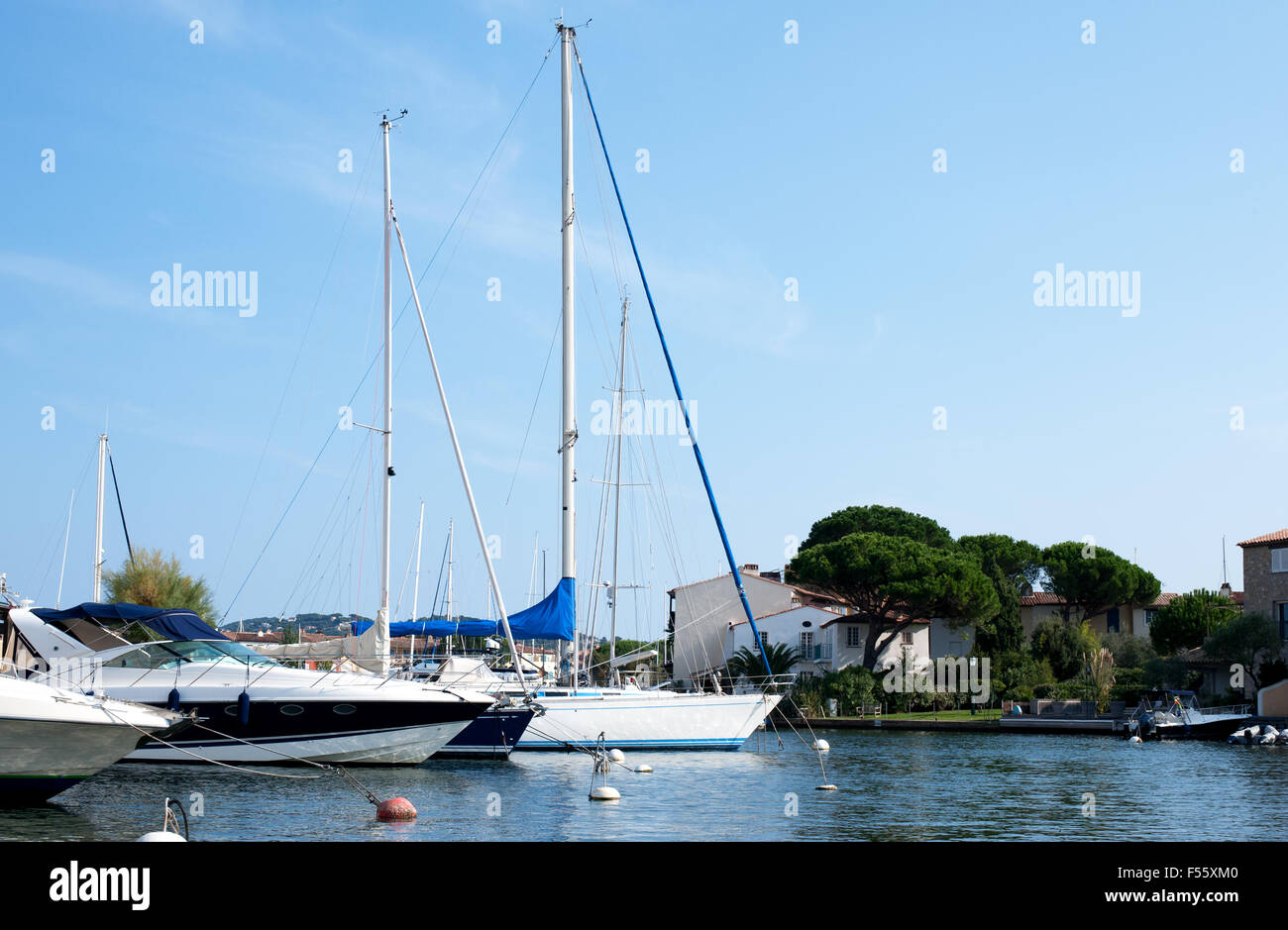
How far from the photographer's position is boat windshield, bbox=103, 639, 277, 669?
93.0 feet

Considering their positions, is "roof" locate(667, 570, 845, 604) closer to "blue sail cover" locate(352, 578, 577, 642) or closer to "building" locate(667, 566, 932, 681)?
"building" locate(667, 566, 932, 681)

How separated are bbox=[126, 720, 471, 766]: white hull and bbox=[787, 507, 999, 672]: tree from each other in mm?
47243

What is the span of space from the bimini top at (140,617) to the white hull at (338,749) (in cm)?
272

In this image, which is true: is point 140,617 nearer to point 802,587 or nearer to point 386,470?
point 386,470

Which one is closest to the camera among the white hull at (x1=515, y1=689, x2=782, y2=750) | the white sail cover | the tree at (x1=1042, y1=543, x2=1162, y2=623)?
the white sail cover

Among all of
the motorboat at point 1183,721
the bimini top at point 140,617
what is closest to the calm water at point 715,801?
the bimini top at point 140,617

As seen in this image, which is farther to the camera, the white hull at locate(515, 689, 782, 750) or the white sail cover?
the white hull at locate(515, 689, 782, 750)

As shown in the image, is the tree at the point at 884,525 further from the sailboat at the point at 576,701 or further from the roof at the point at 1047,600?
the sailboat at the point at 576,701

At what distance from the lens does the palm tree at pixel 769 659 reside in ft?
228

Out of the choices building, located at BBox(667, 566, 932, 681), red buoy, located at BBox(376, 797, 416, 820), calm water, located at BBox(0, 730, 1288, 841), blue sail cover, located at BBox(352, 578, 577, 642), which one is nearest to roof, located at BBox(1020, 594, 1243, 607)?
building, located at BBox(667, 566, 932, 681)

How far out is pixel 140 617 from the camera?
29062 millimetres
